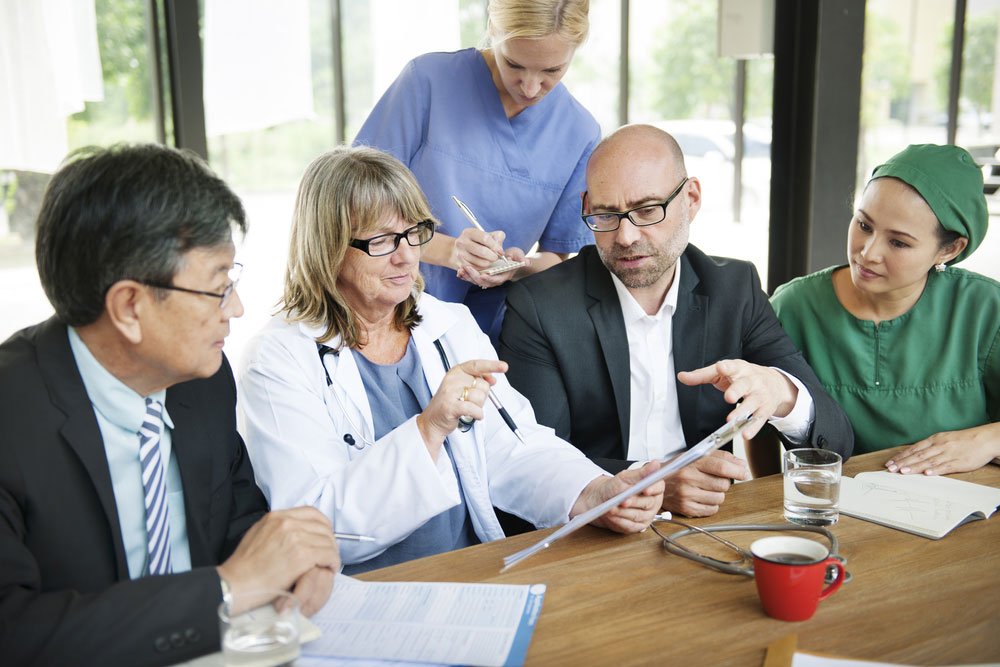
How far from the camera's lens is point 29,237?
486 cm

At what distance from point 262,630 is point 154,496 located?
45cm

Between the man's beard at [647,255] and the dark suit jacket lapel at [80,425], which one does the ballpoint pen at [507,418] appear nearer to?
the man's beard at [647,255]

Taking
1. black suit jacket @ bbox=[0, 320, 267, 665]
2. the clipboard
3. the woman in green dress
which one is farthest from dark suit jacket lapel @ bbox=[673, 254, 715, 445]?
black suit jacket @ bbox=[0, 320, 267, 665]

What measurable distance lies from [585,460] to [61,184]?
48.4 inches

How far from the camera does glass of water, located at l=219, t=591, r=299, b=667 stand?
1.20 m

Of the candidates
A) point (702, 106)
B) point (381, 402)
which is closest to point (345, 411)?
point (381, 402)

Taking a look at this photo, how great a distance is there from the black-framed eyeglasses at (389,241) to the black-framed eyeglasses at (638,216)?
18.2 inches

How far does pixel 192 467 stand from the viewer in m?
1.68

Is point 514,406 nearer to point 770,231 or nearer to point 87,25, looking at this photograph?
point 770,231

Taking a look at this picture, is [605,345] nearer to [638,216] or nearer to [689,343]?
[689,343]

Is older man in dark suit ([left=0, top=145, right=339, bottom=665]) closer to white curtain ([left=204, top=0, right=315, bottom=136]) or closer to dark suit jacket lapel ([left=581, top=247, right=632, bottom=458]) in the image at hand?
dark suit jacket lapel ([left=581, top=247, right=632, bottom=458])

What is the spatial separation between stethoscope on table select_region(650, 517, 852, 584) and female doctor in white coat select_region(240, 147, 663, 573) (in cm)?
14

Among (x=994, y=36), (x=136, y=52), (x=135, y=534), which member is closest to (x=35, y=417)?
(x=135, y=534)

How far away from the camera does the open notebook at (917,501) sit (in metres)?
1.77
